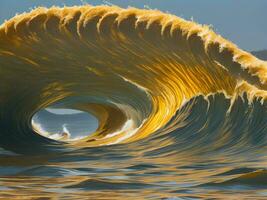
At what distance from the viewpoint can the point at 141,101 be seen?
23.6 m

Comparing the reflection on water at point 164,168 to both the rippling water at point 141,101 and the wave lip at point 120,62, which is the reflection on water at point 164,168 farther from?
the wave lip at point 120,62

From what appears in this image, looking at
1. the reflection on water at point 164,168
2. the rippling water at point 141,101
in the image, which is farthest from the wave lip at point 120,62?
the reflection on water at point 164,168

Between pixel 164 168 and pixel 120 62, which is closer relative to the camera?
pixel 164 168

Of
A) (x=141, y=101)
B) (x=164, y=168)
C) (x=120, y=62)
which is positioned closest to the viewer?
(x=164, y=168)

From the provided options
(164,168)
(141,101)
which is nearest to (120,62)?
(141,101)

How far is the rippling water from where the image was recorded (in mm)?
9469

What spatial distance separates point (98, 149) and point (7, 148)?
2387 mm

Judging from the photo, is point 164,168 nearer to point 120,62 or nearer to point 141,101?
point 120,62

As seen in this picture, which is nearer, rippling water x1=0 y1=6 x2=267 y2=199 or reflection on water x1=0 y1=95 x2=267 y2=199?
reflection on water x1=0 y1=95 x2=267 y2=199

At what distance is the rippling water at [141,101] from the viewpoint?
31.1 ft

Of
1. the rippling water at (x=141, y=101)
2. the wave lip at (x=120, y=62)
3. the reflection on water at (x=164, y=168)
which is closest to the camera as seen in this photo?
the reflection on water at (x=164, y=168)

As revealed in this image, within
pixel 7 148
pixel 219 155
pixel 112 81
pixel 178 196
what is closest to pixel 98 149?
pixel 7 148

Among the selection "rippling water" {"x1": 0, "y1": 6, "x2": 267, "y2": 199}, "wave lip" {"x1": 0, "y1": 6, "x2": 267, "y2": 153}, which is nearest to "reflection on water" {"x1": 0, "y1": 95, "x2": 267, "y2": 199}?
"rippling water" {"x1": 0, "y1": 6, "x2": 267, "y2": 199}

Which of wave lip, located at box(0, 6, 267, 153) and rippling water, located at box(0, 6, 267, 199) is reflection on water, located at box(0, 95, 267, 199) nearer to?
rippling water, located at box(0, 6, 267, 199)
